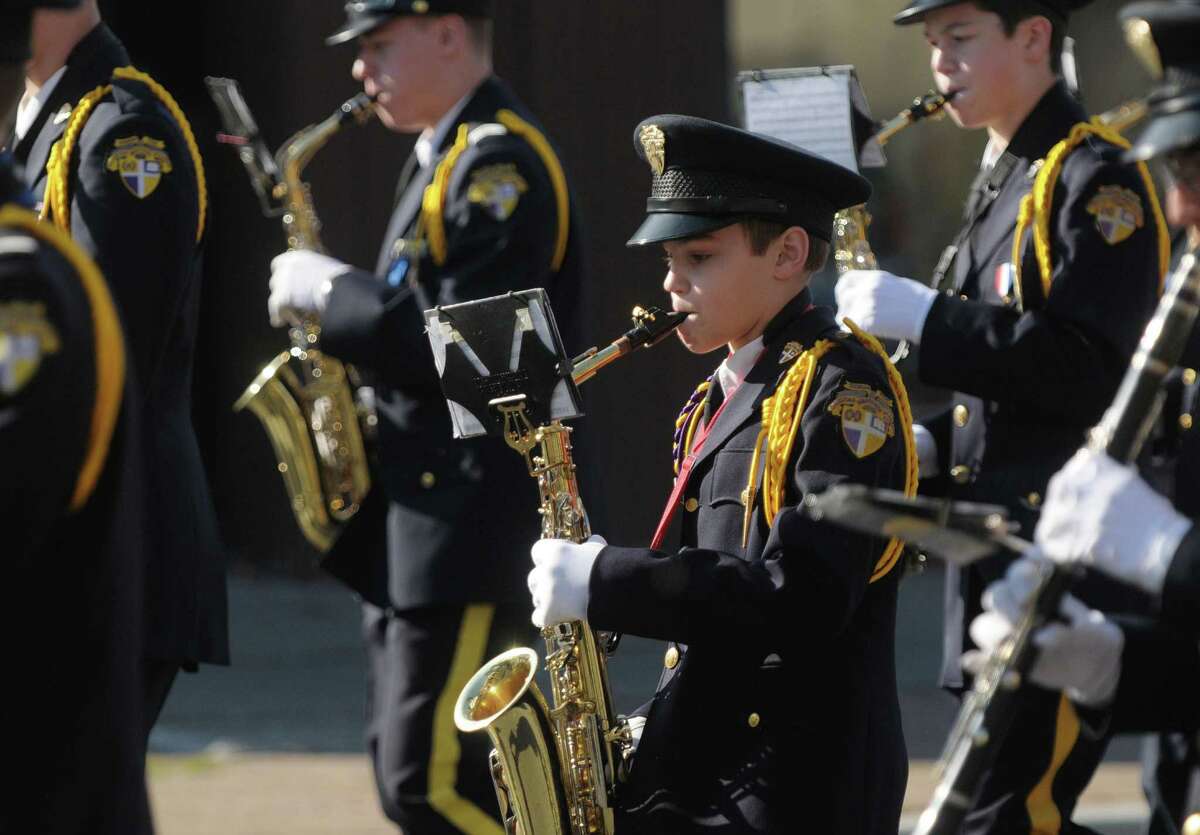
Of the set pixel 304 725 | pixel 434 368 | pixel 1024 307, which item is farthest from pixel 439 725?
pixel 304 725

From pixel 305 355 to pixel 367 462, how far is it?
0.44 m

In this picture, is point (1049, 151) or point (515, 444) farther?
point (1049, 151)

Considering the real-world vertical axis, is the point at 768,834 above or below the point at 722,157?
below

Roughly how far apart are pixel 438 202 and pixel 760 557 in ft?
Result: 6.38

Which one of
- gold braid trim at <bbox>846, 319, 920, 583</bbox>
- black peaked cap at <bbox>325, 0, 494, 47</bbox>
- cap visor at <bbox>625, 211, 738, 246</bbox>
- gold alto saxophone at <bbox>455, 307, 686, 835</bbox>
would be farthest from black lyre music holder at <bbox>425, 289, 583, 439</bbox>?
black peaked cap at <bbox>325, 0, 494, 47</bbox>

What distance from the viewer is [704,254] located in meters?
3.76

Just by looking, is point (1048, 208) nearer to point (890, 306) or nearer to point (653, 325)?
point (890, 306)

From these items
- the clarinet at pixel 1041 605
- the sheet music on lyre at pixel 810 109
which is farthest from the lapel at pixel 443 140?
the clarinet at pixel 1041 605

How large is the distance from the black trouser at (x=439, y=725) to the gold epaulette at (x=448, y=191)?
88cm

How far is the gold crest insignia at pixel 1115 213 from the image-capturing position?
4570 mm

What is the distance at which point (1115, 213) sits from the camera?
4.59 metres

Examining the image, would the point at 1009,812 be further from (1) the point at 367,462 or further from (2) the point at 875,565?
(1) the point at 367,462

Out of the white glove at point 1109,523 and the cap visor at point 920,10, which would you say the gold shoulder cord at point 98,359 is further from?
the cap visor at point 920,10

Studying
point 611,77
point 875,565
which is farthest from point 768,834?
point 611,77
